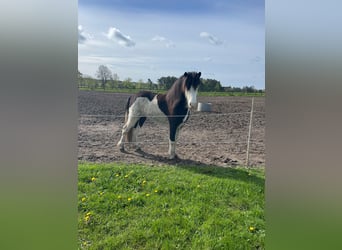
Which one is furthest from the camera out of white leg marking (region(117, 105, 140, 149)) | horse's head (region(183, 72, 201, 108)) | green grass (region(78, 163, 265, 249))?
white leg marking (region(117, 105, 140, 149))

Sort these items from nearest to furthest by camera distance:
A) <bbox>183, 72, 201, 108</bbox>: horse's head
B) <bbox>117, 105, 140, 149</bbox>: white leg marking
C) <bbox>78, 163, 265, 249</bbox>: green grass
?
<bbox>78, 163, 265, 249</bbox>: green grass < <bbox>183, 72, 201, 108</bbox>: horse's head < <bbox>117, 105, 140, 149</bbox>: white leg marking

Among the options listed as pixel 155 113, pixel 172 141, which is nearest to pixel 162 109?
pixel 155 113

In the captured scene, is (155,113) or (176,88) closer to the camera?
(176,88)

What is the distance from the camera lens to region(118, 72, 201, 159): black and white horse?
2.41 metres

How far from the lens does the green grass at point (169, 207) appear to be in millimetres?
2223

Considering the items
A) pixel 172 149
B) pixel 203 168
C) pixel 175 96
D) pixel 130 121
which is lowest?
pixel 203 168

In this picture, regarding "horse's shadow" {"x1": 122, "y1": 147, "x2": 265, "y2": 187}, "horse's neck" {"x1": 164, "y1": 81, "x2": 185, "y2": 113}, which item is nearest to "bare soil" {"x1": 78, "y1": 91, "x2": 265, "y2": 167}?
"horse's shadow" {"x1": 122, "y1": 147, "x2": 265, "y2": 187}

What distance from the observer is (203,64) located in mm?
2326

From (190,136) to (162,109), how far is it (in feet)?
1.11

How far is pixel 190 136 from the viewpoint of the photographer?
2508mm

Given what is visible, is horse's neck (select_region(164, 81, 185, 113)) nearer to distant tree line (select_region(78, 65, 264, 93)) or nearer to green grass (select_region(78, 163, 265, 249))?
distant tree line (select_region(78, 65, 264, 93))

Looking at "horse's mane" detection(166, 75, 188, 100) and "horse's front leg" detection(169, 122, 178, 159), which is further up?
"horse's mane" detection(166, 75, 188, 100)

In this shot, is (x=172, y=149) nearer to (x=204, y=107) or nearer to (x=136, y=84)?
(x=204, y=107)
